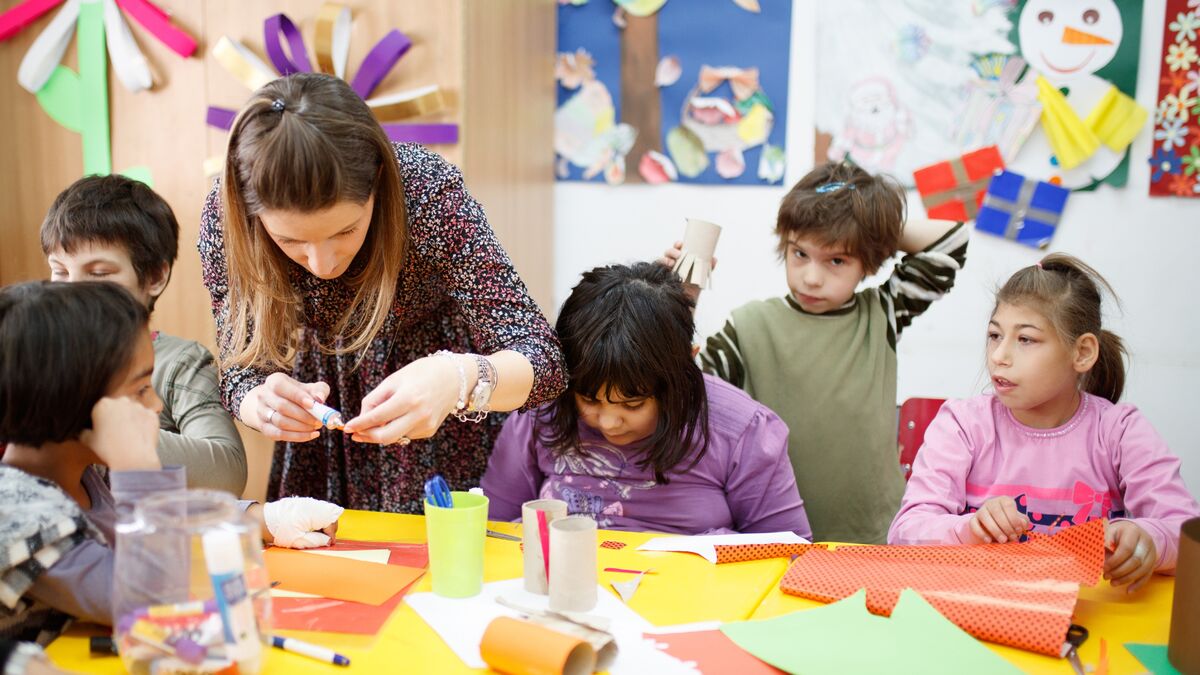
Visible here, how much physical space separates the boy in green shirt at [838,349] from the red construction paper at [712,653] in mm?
1005

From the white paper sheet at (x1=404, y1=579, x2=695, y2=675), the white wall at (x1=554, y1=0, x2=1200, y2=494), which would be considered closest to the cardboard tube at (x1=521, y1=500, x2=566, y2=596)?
the white paper sheet at (x1=404, y1=579, x2=695, y2=675)

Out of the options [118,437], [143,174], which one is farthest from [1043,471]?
[143,174]

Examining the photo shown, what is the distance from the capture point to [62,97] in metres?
2.81

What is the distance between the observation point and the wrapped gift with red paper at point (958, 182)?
2576 millimetres

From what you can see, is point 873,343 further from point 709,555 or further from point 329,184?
point 329,184

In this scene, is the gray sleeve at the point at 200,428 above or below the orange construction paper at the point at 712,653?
above

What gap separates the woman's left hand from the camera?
45.7 inches

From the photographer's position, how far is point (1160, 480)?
1.35 meters

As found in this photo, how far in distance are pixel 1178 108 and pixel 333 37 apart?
87.6 inches

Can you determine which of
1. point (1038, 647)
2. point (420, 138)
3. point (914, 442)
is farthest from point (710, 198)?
point (1038, 647)

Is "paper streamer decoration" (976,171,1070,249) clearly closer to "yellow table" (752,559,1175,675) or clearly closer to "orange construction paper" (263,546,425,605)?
"yellow table" (752,559,1175,675)

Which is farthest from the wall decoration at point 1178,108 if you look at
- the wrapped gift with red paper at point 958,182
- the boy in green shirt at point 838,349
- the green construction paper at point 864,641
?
the green construction paper at point 864,641

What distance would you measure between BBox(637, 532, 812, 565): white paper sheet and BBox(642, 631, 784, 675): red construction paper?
0.24 metres

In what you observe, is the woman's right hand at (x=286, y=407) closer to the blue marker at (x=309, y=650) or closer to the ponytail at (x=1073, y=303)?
the blue marker at (x=309, y=650)
